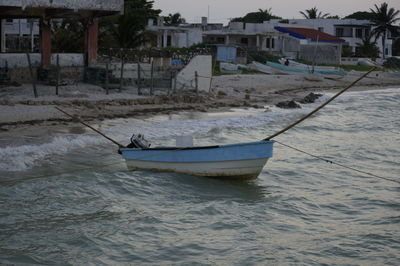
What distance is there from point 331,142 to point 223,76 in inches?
712

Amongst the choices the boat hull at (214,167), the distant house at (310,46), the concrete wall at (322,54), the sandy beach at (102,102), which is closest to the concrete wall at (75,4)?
the sandy beach at (102,102)

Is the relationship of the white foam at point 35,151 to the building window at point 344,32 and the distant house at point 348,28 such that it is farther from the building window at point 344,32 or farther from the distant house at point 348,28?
the building window at point 344,32

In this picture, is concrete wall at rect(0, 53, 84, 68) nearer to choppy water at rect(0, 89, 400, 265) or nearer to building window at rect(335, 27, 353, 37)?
choppy water at rect(0, 89, 400, 265)

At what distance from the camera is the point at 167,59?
32531mm

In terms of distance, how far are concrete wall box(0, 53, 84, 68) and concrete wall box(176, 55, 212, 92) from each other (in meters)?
5.07

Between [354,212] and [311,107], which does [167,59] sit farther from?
[354,212]

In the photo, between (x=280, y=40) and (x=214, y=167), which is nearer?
(x=214, y=167)

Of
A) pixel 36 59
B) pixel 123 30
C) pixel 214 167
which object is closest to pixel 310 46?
pixel 123 30

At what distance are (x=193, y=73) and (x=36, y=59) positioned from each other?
780cm

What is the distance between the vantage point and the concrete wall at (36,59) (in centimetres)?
2718

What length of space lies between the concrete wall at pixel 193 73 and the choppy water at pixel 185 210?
9241 millimetres

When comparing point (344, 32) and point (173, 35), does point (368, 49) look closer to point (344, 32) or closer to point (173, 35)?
point (344, 32)

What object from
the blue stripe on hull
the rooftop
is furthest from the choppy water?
the rooftop

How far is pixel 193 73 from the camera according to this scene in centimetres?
3077
